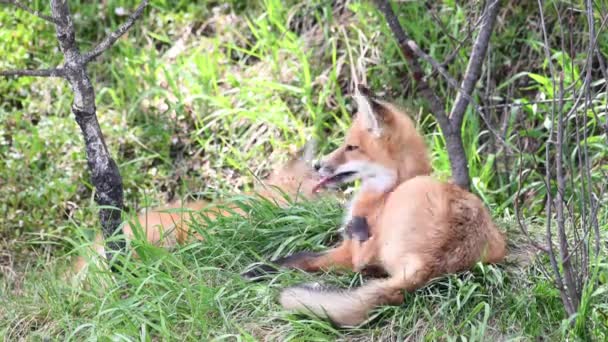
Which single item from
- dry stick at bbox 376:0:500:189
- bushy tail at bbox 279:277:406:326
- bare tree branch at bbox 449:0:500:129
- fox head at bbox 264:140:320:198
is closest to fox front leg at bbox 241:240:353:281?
bushy tail at bbox 279:277:406:326

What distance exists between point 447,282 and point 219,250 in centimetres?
120

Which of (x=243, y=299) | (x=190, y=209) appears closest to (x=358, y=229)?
(x=243, y=299)

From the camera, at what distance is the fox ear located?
413cm

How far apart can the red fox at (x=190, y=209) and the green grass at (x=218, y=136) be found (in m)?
0.10

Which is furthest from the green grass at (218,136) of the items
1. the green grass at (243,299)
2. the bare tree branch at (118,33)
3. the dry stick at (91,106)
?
the bare tree branch at (118,33)

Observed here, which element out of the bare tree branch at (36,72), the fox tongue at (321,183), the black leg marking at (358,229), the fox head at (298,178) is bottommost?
the fox head at (298,178)

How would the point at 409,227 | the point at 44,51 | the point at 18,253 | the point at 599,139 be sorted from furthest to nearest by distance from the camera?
the point at 44,51
the point at 18,253
the point at 599,139
the point at 409,227

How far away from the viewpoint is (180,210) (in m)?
4.49

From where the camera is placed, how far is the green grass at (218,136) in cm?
408

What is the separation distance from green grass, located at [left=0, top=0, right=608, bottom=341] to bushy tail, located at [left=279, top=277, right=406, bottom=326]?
12cm

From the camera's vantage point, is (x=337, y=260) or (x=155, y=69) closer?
(x=337, y=260)

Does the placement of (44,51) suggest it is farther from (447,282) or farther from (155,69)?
(447,282)

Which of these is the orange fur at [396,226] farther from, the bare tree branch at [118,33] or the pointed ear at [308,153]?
the pointed ear at [308,153]

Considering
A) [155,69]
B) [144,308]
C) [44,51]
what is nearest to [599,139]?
[144,308]
